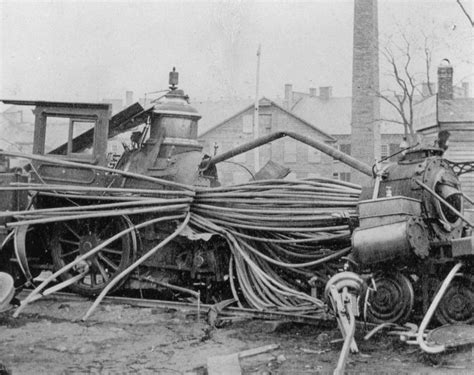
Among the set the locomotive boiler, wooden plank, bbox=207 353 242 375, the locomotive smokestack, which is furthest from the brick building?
wooden plank, bbox=207 353 242 375

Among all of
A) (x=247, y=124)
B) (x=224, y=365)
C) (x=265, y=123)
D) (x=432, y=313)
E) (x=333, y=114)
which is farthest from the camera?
(x=333, y=114)

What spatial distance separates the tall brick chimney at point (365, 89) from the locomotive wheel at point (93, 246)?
1306 cm

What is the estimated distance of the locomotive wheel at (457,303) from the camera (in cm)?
526

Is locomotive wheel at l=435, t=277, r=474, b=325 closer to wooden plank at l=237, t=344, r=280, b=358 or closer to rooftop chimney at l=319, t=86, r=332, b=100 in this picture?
wooden plank at l=237, t=344, r=280, b=358

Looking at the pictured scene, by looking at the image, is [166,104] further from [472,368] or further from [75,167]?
[472,368]

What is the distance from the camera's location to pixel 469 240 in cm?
513

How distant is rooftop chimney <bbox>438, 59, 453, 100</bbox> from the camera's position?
1975 cm

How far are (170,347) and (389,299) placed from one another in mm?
2069

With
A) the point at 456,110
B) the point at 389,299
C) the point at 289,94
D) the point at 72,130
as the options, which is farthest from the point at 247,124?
the point at 389,299

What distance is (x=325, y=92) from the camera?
42.4 m

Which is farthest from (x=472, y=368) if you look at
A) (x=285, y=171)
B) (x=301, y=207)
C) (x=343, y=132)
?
(x=343, y=132)

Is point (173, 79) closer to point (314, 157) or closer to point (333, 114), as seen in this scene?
point (314, 157)

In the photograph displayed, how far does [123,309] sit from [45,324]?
963mm

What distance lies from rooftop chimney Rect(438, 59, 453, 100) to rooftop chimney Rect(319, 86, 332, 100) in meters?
22.2
